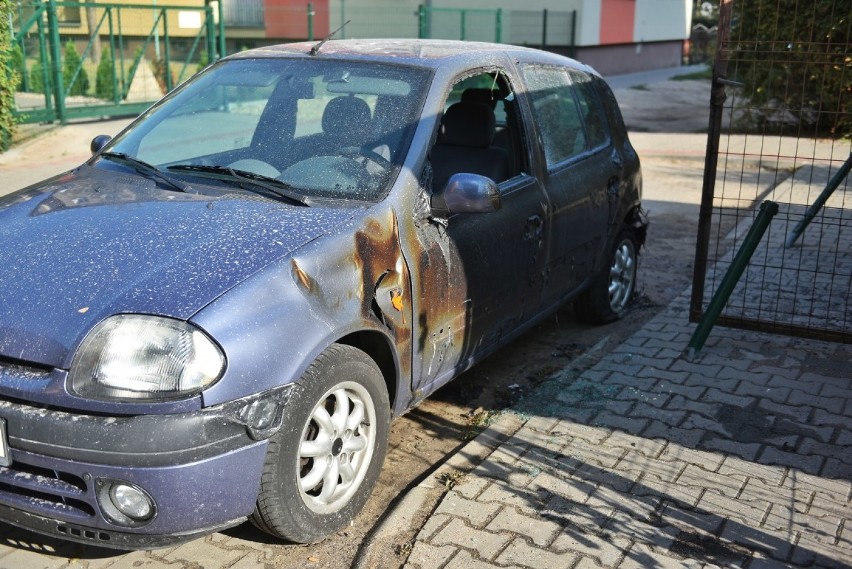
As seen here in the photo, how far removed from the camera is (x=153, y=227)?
138 inches

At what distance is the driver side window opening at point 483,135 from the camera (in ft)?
16.5

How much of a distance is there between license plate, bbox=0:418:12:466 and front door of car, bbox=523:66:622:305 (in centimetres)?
310

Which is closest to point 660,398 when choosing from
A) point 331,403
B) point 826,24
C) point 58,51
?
point 331,403

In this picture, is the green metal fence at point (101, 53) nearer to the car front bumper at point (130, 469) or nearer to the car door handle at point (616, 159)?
the car door handle at point (616, 159)

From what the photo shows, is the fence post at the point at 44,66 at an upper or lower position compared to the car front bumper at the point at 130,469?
upper

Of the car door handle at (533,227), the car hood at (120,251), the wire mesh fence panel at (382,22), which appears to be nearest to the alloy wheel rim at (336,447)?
the car hood at (120,251)

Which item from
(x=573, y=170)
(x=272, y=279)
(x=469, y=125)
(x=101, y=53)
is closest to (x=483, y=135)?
(x=469, y=125)

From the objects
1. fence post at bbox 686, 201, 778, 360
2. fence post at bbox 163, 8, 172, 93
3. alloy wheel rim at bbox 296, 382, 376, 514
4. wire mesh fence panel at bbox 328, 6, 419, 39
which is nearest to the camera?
alloy wheel rim at bbox 296, 382, 376, 514

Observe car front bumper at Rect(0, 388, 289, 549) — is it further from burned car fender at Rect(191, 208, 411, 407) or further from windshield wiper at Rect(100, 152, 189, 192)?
windshield wiper at Rect(100, 152, 189, 192)

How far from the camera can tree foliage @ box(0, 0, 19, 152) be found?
1112 centimetres

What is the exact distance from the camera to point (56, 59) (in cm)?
1430

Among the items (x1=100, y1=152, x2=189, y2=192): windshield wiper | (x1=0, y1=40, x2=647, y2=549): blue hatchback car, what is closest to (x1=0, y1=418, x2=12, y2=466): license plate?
(x1=0, y1=40, x2=647, y2=549): blue hatchback car

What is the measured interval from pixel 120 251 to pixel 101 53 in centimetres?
1370

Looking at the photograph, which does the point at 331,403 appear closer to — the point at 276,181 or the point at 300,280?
the point at 300,280
